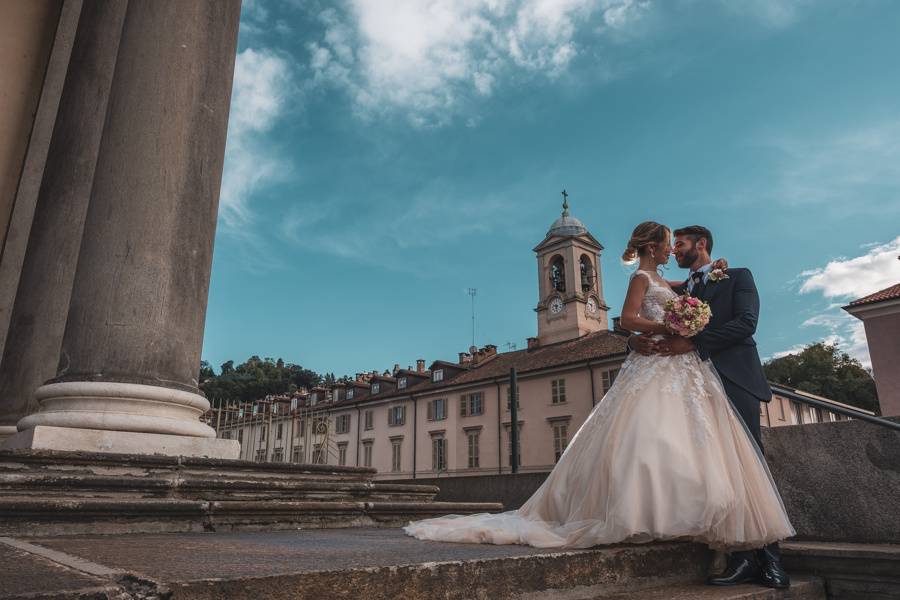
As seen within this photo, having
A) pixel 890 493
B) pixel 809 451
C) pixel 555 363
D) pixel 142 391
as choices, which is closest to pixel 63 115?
pixel 142 391

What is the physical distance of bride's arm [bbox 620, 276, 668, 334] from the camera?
4.00 metres

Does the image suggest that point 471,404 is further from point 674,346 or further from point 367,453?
point 674,346

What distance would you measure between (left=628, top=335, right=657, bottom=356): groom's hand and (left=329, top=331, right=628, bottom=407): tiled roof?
31.5 meters

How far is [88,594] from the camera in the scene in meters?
1.39

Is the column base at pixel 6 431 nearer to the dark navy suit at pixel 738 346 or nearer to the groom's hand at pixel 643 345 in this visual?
the groom's hand at pixel 643 345

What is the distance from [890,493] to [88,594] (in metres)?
4.66

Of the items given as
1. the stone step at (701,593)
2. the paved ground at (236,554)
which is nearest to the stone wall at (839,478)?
the stone step at (701,593)

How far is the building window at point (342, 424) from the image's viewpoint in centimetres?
4900

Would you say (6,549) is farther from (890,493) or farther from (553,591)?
(890,493)

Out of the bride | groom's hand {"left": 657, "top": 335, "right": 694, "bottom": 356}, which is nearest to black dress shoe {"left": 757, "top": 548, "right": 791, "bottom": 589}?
the bride

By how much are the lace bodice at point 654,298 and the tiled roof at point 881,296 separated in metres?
26.6

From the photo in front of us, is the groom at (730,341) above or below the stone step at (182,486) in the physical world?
above

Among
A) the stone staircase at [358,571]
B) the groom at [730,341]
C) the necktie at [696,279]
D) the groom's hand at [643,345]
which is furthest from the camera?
the necktie at [696,279]

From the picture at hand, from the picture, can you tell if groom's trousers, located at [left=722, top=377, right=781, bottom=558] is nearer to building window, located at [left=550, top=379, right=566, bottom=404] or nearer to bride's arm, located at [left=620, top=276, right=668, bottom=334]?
bride's arm, located at [left=620, top=276, right=668, bottom=334]
